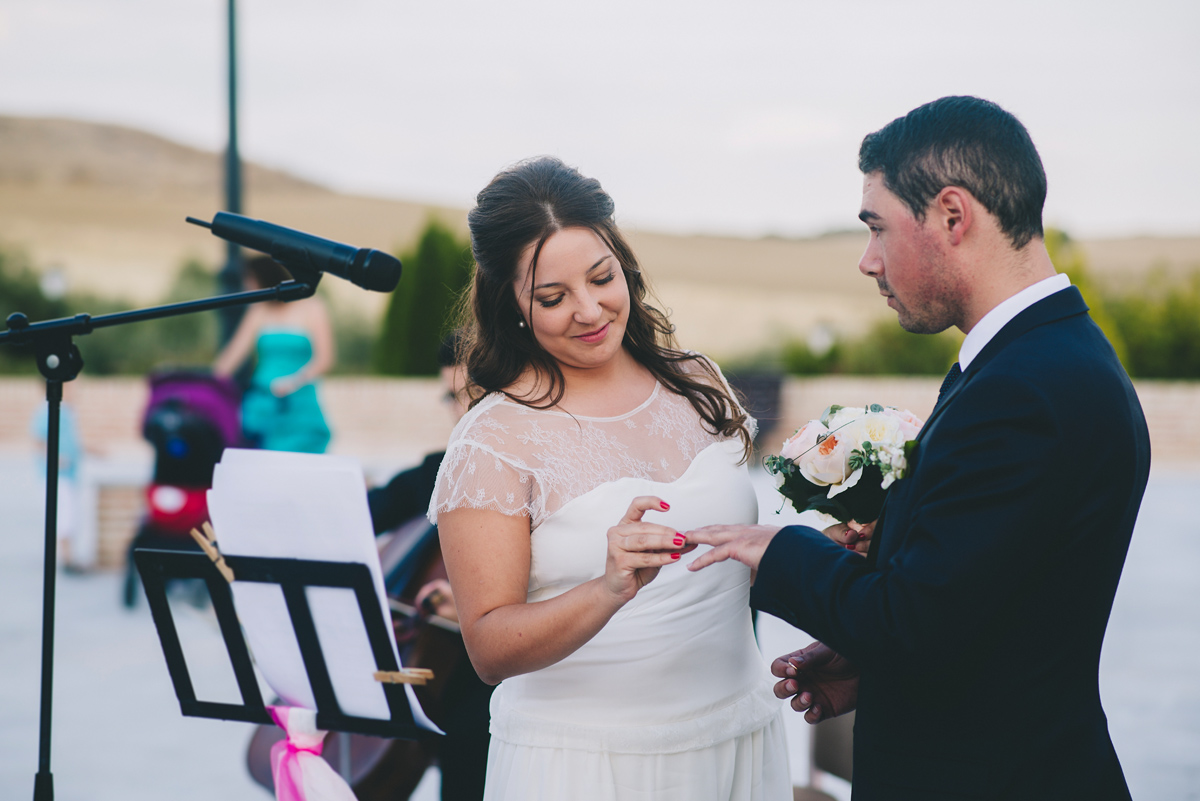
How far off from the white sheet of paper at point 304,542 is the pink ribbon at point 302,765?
5cm

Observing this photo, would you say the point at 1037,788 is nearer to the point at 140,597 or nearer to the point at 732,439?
the point at 732,439

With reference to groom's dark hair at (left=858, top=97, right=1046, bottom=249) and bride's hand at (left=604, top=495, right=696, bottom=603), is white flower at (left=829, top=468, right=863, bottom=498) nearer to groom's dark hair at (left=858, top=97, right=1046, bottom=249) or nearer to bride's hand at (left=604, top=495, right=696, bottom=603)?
bride's hand at (left=604, top=495, right=696, bottom=603)

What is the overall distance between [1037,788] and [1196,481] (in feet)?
42.2

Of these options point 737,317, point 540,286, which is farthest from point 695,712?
point 737,317

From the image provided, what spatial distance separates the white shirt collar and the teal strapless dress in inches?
182

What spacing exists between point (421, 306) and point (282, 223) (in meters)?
19.1

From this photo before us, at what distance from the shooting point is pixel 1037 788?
4.76ft

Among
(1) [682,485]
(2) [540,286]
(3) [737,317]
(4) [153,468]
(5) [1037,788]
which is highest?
(2) [540,286]

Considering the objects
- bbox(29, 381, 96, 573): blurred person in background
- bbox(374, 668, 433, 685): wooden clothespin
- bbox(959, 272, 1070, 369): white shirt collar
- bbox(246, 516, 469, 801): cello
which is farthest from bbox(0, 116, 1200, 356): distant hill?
bbox(959, 272, 1070, 369): white shirt collar

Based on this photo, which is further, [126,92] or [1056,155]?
[126,92]

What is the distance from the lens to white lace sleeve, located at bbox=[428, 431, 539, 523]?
5.86 ft

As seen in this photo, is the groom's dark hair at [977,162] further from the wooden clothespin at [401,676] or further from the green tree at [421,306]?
the green tree at [421,306]

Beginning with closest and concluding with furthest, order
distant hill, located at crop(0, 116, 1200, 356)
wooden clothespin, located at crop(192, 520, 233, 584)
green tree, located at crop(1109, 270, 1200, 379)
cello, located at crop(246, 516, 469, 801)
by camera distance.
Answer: wooden clothespin, located at crop(192, 520, 233, 584) < cello, located at crop(246, 516, 469, 801) < green tree, located at crop(1109, 270, 1200, 379) < distant hill, located at crop(0, 116, 1200, 356)

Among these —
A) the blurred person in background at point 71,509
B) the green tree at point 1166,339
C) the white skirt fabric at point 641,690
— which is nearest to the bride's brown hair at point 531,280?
the white skirt fabric at point 641,690
